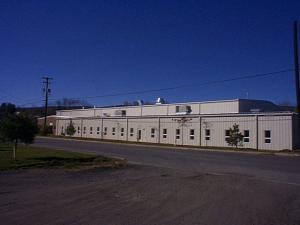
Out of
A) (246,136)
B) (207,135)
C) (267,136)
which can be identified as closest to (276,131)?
(267,136)

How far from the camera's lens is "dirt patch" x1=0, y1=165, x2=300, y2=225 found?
22.0 ft

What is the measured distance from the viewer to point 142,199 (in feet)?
27.9

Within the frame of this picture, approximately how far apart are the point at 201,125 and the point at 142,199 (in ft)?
96.1

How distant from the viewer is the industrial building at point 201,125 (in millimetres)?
30158

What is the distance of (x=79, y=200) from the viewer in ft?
26.9

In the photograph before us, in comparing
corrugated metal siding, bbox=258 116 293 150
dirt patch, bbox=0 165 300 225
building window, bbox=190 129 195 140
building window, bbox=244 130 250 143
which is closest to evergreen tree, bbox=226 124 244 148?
building window, bbox=244 130 250 143

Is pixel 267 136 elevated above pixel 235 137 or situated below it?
above

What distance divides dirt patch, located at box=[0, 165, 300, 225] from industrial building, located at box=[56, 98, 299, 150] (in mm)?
19572

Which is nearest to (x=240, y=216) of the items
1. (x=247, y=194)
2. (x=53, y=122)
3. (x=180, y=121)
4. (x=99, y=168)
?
(x=247, y=194)

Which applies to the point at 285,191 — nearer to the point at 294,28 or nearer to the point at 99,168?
the point at 99,168

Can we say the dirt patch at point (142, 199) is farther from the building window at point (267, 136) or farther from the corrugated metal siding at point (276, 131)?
the building window at point (267, 136)

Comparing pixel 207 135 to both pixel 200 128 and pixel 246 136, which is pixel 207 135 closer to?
pixel 200 128

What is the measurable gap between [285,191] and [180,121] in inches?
1166

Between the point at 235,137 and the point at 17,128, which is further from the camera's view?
the point at 235,137
